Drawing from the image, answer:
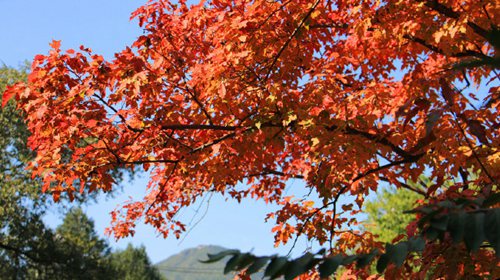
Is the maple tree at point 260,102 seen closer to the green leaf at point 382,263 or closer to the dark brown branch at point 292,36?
the dark brown branch at point 292,36

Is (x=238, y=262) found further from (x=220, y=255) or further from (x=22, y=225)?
(x=22, y=225)

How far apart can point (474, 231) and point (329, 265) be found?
49cm

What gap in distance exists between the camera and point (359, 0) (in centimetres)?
632

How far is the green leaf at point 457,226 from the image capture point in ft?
5.49

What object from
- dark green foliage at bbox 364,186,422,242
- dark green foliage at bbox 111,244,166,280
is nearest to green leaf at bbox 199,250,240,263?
dark green foliage at bbox 364,186,422,242

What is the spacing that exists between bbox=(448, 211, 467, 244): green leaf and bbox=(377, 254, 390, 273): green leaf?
24cm

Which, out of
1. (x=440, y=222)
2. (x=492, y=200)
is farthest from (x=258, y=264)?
(x=492, y=200)

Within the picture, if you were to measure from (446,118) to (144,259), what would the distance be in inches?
2744

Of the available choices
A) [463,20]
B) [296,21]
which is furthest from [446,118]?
[296,21]

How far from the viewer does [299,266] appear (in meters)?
1.75

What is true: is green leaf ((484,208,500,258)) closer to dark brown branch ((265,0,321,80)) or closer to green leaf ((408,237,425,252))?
green leaf ((408,237,425,252))

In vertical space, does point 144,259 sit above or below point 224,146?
above

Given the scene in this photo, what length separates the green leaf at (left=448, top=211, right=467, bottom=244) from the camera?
65.9 inches

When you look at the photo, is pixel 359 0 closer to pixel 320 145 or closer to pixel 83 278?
pixel 320 145
